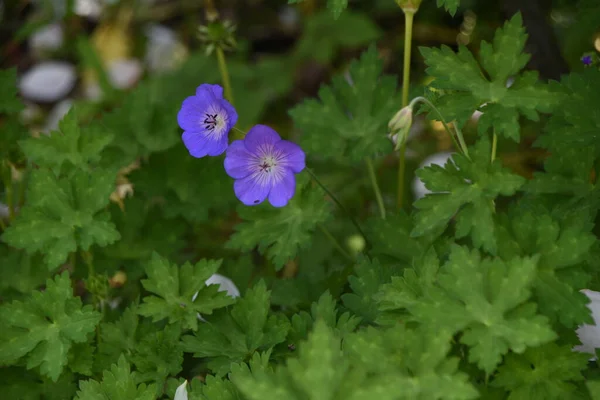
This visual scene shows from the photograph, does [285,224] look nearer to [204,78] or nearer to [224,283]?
[224,283]

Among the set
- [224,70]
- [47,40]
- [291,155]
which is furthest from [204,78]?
[291,155]

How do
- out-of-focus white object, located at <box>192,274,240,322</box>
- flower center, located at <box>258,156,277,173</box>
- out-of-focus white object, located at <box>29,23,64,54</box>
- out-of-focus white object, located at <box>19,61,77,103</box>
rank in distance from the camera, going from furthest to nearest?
out-of-focus white object, located at <box>29,23,64,54</box>, out-of-focus white object, located at <box>19,61,77,103</box>, out-of-focus white object, located at <box>192,274,240,322</box>, flower center, located at <box>258,156,277,173</box>

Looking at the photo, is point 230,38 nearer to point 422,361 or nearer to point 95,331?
point 95,331

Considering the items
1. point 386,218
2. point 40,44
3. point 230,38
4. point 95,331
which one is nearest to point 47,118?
point 40,44

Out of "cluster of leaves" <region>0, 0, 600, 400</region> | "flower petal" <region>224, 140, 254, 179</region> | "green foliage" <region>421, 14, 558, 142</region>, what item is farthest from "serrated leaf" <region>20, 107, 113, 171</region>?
"green foliage" <region>421, 14, 558, 142</region>

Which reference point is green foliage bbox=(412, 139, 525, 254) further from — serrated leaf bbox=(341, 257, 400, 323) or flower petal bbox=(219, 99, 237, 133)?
flower petal bbox=(219, 99, 237, 133)
